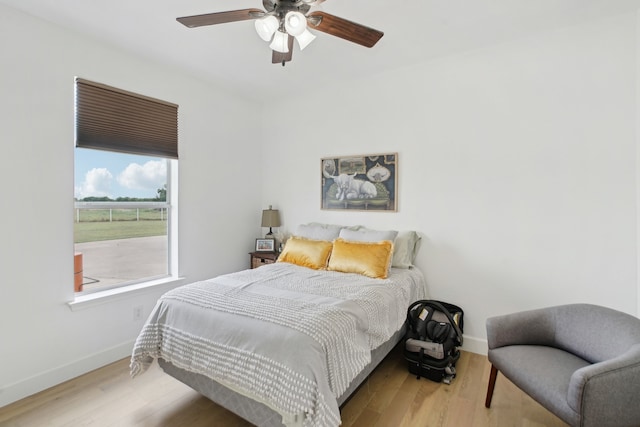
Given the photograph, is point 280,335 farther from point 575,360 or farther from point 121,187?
point 121,187

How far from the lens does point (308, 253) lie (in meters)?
3.02

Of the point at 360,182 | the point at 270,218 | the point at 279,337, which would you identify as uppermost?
the point at 360,182

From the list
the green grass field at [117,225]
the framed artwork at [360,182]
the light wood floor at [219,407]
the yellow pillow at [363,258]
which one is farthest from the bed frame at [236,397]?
the framed artwork at [360,182]

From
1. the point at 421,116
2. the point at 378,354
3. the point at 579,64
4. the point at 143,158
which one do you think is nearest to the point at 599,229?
the point at 579,64

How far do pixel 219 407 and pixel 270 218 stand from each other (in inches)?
86.4

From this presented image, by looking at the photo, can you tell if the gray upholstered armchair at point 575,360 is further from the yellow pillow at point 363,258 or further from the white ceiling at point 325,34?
the white ceiling at point 325,34

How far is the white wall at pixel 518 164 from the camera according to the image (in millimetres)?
2273

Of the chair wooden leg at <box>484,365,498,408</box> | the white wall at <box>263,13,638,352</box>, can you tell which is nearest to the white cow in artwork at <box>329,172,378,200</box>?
the white wall at <box>263,13,638,352</box>

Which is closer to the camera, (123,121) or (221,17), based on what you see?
(221,17)

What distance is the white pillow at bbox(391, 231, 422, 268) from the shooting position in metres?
2.91

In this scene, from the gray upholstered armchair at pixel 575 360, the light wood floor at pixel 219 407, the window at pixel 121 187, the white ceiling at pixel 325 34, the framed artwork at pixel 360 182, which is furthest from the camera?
the framed artwork at pixel 360 182

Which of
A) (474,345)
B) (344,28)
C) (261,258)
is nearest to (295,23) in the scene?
(344,28)

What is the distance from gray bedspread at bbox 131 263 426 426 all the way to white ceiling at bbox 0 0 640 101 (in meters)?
1.94

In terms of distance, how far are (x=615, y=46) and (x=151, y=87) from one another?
3.76m
